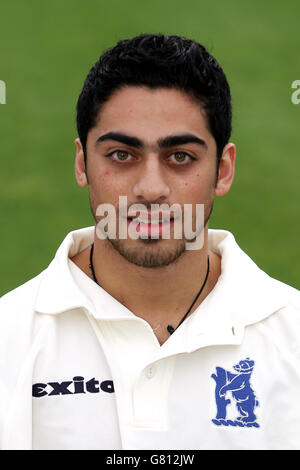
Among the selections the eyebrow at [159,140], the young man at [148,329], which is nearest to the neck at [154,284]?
the young man at [148,329]

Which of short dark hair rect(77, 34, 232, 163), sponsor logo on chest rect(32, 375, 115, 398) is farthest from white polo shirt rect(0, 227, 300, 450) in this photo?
short dark hair rect(77, 34, 232, 163)

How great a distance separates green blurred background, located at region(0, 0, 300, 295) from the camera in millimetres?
6516

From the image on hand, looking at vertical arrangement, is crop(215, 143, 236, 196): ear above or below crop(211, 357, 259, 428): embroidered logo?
above

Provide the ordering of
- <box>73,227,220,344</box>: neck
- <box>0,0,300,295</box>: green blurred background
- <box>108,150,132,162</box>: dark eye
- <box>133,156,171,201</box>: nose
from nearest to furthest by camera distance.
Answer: <box>133,156,171,201</box>: nose, <box>108,150,132,162</box>: dark eye, <box>73,227,220,344</box>: neck, <box>0,0,300,295</box>: green blurred background

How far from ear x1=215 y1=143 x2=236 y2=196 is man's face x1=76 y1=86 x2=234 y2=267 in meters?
0.21

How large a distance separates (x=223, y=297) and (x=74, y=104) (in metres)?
4.35

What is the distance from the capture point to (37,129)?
23.5 ft

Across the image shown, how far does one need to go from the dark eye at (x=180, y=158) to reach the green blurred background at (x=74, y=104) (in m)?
3.13

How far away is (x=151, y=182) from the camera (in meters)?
3.09

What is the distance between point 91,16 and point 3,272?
3.18m

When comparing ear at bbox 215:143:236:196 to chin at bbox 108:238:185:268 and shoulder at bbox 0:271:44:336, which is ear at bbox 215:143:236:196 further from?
shoulder at bbox 0:271:44:336

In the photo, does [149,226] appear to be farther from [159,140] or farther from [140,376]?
[140,376]

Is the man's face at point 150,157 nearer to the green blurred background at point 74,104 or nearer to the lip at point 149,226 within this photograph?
the lip at point 149,226

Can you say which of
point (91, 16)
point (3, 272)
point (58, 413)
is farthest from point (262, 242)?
point (58, 413)
